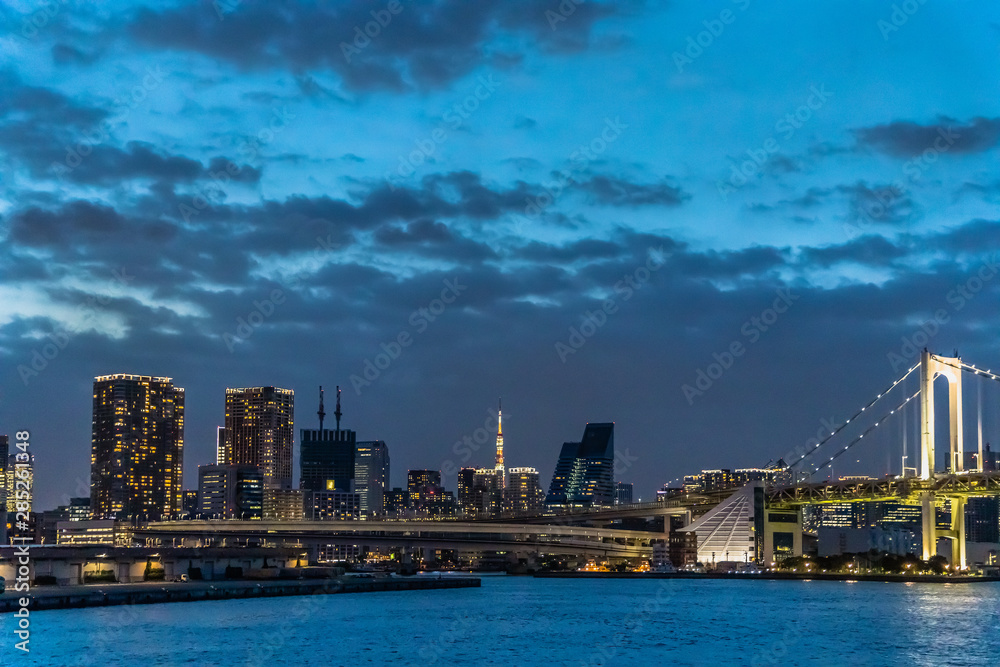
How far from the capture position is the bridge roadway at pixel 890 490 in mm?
110625

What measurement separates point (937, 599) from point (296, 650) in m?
51.3

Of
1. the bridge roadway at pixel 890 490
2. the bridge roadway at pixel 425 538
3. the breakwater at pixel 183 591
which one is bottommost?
the bridge roadway at pixel 425 538

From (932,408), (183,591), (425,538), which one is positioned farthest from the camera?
(425,538)

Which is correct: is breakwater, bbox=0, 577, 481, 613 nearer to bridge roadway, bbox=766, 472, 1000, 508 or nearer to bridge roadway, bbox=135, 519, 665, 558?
bridge roadway, bbox=766, 472, 1000, 508

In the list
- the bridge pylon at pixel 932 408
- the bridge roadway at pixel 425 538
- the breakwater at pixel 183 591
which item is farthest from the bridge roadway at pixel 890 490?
the breakwater at pixel 183 591

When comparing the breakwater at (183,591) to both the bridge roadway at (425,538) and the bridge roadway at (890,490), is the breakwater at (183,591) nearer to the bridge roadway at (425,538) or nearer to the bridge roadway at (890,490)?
the bridge roadway at (890,490)

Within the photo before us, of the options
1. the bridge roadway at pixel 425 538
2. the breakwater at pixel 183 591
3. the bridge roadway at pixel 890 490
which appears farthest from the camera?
the bridge roadway at pixel 425 538

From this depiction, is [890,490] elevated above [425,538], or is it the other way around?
[890,490]

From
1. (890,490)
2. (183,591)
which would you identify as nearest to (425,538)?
(890,490)

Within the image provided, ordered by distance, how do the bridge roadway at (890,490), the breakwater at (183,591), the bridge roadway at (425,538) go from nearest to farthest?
the breakwater at (183,591)
the bridge roadway at (890,490)
the bridge roadway at (425,538)

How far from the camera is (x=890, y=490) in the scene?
4759 inches

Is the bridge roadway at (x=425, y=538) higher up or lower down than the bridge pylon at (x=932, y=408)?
lower down

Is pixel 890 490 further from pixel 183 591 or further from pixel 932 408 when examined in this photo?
pixel 183 591

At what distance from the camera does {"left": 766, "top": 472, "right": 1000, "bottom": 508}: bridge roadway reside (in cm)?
11062
